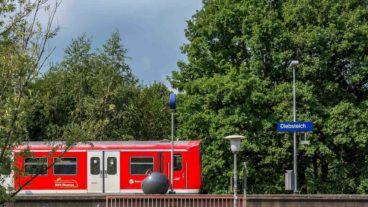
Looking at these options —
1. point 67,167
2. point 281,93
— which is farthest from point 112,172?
point 281,93

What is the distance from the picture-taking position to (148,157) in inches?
1086

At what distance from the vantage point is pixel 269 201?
2055 cm

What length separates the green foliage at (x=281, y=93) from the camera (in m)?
34.6

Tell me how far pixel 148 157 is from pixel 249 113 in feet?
29.9

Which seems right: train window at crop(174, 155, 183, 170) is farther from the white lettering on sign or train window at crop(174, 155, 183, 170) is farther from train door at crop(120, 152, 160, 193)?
the white lettering on sign

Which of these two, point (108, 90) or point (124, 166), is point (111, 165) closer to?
point (124, 166)

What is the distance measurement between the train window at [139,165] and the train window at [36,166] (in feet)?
62.1

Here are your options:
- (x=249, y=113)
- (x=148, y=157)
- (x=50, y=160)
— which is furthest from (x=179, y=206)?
(x=249, y=113)

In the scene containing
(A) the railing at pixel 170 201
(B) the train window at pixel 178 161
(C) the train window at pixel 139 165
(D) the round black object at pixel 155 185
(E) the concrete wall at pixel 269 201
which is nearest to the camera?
(E) the concrete wall at pixel 269 201

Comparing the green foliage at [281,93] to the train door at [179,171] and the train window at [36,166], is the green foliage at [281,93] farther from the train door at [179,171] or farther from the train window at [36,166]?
the train window at [36,166]

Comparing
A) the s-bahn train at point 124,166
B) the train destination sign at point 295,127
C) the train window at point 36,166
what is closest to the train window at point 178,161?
the s-bahn train at point 124,166

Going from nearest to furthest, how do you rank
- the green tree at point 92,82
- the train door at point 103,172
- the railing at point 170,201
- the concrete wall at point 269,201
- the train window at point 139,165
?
the concrete wall at point 269,201 < the railing at point 170,201 < the train door at point 103,172 < the train window at point 139,165 < the green tree at point 92,82

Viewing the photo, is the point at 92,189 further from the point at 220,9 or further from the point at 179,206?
the point at 220,9

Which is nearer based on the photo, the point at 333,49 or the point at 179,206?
the point at 179,206
